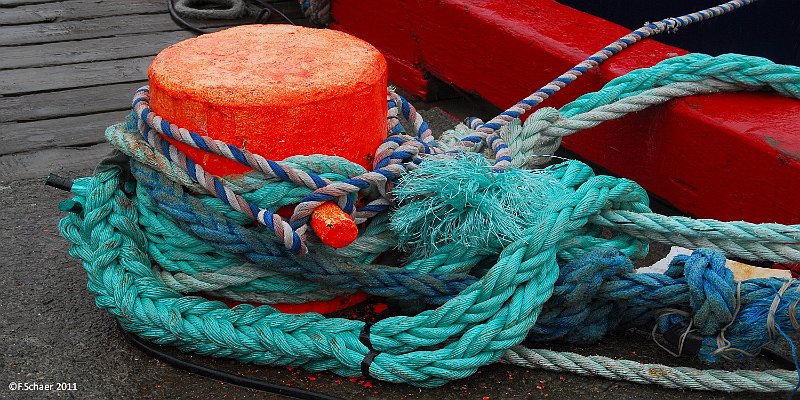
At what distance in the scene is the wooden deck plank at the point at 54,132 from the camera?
101 inches

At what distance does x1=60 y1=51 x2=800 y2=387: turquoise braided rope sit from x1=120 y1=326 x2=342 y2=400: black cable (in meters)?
0.03

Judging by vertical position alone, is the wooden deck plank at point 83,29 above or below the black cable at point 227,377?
below

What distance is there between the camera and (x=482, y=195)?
1.63 m

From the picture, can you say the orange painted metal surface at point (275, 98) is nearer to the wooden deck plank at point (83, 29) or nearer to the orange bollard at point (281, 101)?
the orange bollard at point (281, 101)

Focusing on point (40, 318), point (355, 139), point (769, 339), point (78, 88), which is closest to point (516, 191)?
point (355, 139)

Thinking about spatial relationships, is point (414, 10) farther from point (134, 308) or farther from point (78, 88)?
point (134, 308)

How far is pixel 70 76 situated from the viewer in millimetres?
3055

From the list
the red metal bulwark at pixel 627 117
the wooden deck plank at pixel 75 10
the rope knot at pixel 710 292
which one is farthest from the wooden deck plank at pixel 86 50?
the rope knot at pixel 710 292

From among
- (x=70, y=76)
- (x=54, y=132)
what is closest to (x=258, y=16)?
(x=70, y=76)

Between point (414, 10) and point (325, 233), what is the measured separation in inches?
59.5

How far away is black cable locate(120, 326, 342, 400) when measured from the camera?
5.13 feet

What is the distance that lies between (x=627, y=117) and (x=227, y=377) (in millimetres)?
1125

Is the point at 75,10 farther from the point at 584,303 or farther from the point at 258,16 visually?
the point at 584,303

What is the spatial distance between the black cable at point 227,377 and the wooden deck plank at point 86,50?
1838mm
